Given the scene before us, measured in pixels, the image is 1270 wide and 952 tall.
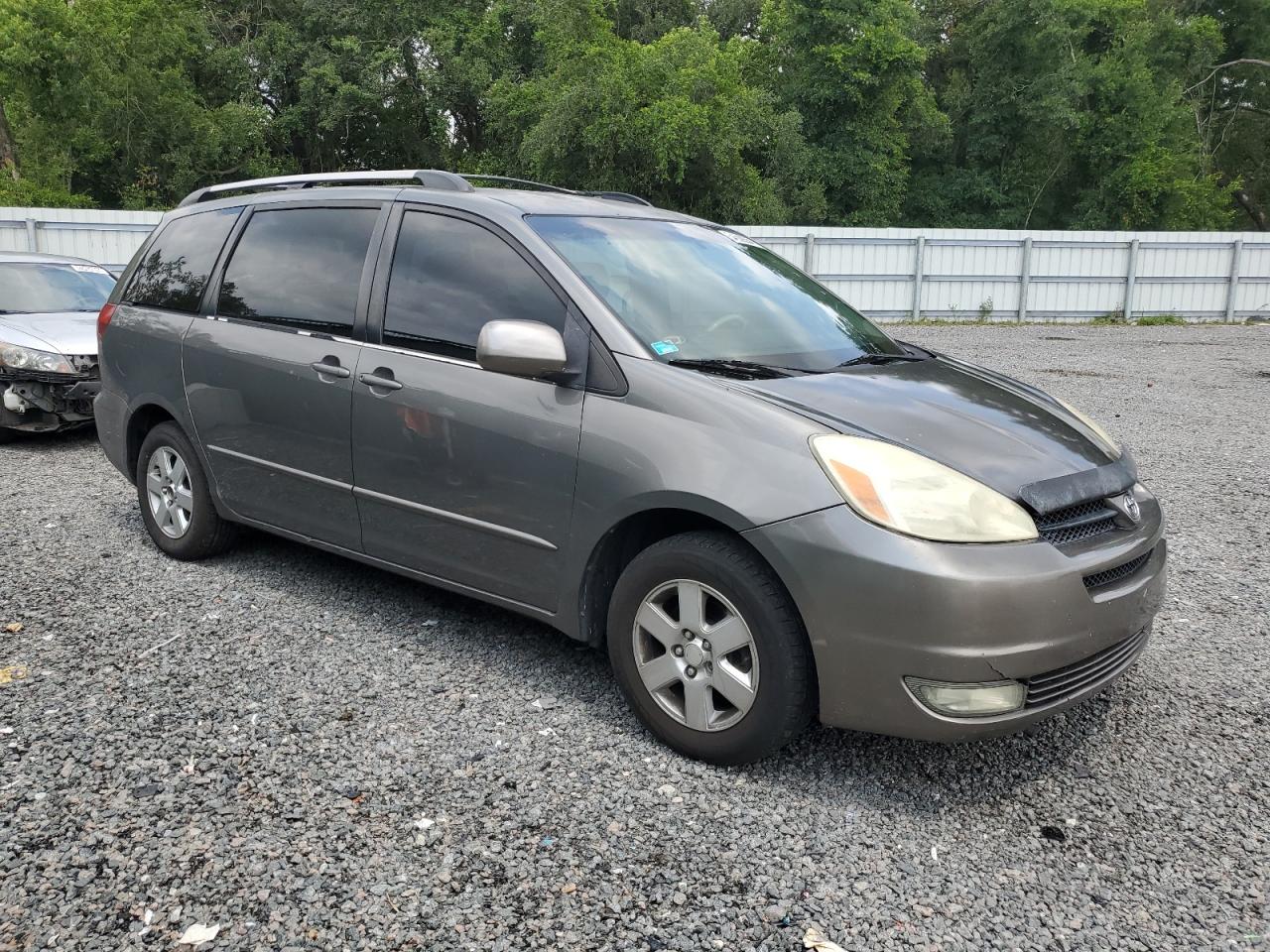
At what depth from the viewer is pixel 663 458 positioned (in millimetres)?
3074

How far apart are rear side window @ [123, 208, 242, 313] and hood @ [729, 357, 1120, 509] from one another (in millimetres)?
2968

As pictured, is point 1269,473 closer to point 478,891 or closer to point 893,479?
point 893,479

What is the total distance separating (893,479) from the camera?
2.79 m

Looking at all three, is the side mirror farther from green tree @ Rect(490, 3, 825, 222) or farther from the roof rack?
green tree @ Rect(490, 3, 825, 222)

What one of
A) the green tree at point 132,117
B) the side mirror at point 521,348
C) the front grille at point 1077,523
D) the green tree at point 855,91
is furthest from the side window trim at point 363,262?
the green tree at point 855,91

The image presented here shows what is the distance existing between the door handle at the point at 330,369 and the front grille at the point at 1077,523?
2.58m

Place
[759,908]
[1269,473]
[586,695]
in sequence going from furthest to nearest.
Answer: [1269,473] → [586,695] → [759,908]

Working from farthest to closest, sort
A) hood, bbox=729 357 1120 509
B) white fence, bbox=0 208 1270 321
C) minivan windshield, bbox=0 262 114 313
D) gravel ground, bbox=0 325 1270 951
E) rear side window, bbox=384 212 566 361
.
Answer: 1. white fence, bbox=0 208 1270 321
2. minivan windshield, bbox=0 262 114 313
3. rear side window, bbox=384 212 566 361
4. hood, bbox=729 357 1120 509
5. gravel ground, bbox=0 325 1270 951

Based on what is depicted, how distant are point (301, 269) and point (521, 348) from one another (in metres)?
1.59

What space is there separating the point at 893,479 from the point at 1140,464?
19.0 feet

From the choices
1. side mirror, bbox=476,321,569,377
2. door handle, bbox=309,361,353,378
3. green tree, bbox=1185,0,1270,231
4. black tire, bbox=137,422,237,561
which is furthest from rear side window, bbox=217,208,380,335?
green tree, bbox=1185,0,1270,231

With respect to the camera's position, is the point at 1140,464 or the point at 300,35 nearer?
the point at 1140,464

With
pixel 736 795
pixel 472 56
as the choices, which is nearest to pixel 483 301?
pixel 736 795

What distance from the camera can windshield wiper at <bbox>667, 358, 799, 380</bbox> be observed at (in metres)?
3.27
